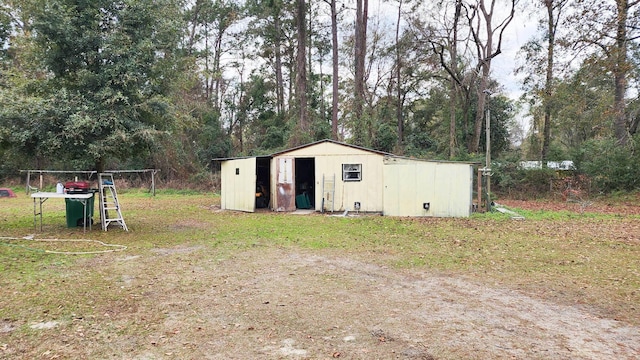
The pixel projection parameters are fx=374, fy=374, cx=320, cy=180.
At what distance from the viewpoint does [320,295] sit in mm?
4668

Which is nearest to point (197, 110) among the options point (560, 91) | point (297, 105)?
point (297, 105)

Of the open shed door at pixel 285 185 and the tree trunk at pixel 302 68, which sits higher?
the tree trunk at pixel 302 68

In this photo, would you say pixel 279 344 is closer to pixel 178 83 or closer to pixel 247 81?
pixel 178 83

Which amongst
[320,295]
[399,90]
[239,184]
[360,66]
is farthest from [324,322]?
[399,90]

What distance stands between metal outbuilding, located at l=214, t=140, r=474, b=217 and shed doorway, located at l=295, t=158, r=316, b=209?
0.06m

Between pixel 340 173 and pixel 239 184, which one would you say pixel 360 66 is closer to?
pixel 340 173

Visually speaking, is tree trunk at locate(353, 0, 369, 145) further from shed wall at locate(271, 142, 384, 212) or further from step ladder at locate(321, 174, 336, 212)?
step ladder at locate(321, 174, 336, 212)

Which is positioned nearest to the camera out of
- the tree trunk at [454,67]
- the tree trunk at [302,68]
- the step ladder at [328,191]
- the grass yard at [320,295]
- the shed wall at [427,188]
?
the grass yard at [320,295]

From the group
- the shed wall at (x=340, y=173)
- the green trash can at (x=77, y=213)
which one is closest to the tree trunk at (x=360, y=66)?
the shed wall at (x=340, y=173)

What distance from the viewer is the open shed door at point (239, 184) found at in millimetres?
13891

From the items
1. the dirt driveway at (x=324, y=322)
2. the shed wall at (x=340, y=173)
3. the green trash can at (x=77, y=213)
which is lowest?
the dirt driveway at (x=324, y=322)

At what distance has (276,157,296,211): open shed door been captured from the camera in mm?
14016

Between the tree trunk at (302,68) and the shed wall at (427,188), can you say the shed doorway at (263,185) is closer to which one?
the shed wall at (427,188)

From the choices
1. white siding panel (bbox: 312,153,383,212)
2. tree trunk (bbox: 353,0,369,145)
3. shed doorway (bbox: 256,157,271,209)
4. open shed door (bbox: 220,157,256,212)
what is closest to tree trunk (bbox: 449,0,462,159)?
tree trunk (bbox: 353,0,369,145)
